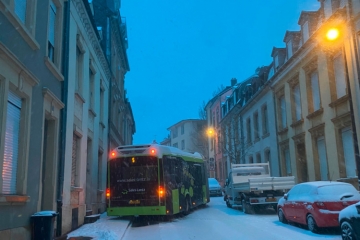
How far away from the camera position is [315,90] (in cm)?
2059

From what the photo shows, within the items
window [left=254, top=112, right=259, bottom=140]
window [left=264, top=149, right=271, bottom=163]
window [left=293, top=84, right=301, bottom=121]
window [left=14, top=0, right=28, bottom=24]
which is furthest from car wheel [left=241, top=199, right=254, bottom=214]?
window [left=254, top=112, right=259, bottom=140]

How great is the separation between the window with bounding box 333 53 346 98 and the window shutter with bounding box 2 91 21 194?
13.9 meters

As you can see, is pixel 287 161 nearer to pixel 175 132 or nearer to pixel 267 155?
pixel 267 155

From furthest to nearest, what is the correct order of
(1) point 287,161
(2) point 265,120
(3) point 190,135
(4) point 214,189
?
(3) point 190,135 < (4) point 214,189 < (2) point 265,120 < (1) point 287,161

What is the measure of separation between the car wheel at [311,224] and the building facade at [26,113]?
768 cm

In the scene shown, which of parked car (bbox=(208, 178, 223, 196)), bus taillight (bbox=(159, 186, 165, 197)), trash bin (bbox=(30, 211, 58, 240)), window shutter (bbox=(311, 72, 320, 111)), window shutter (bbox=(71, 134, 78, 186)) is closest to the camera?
trash bin (bbox=(30, 211, 58, 240))

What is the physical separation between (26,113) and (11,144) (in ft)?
3.03

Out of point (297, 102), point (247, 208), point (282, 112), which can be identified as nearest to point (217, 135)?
point (282, 112)

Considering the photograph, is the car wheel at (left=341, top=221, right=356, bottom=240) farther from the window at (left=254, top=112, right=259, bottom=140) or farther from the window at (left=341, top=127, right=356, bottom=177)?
the window at (left=254, top=112, right=259, bottom=140)

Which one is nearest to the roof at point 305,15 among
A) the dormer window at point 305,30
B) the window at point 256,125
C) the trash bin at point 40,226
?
the dormer window at point 305,30

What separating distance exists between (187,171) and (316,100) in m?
7.86

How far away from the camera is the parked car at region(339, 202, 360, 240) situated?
8.73m

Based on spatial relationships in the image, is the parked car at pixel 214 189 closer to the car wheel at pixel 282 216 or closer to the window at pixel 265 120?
the window at pixel 265 120

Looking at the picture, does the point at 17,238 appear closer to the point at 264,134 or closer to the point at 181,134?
the point at 264,134
